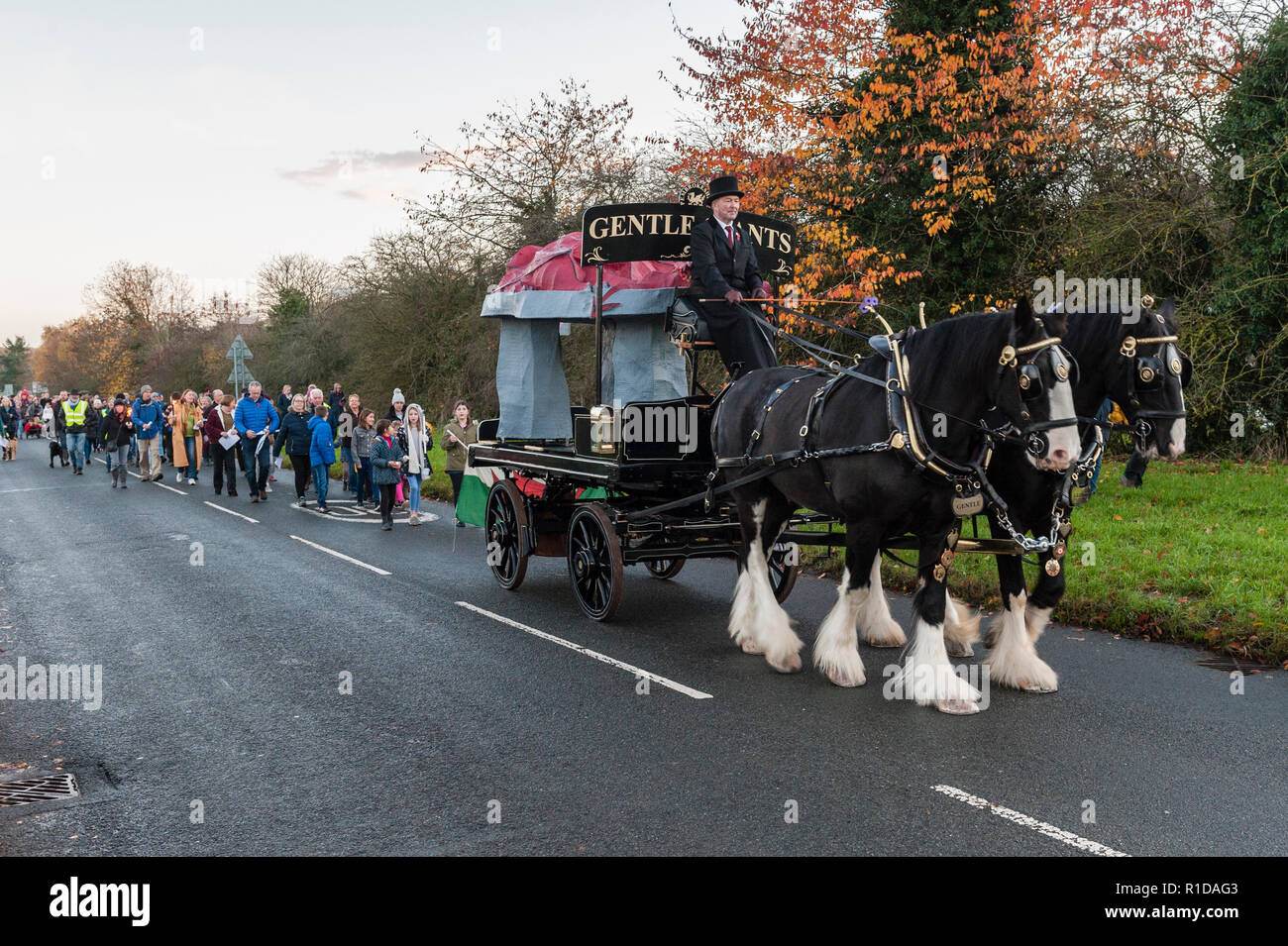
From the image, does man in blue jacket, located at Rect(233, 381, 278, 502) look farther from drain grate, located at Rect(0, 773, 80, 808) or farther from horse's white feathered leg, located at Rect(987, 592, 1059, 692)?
horse's white feathered leg, located at Rect(987, 592, 1059, 692)

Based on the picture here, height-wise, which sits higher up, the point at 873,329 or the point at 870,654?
the point at 873,329

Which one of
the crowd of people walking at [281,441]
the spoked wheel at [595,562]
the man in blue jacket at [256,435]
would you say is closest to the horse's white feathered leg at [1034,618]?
the spoked wheel at [595,562]

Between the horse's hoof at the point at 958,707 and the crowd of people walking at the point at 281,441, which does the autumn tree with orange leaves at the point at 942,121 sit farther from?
the horse's hoof at the point at 958,707

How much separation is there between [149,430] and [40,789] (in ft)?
62.7

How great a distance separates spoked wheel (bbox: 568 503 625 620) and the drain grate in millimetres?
3720

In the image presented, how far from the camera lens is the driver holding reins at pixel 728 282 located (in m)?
7.28

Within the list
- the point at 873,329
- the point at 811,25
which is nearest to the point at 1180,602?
the point at 873,329

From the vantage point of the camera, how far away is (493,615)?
8.08 meters

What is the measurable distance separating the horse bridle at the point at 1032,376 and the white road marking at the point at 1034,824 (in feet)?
5.64

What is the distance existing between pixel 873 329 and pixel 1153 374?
10786 mm
